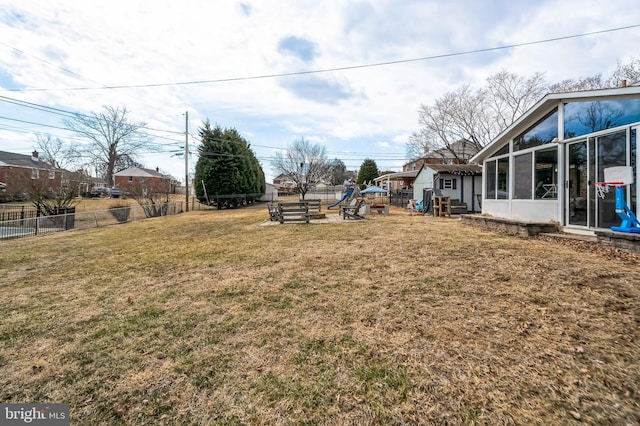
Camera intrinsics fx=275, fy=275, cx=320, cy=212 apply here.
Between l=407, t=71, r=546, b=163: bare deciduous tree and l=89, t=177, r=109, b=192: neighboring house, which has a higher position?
l=407, t=71, r=546, b=163: bare deciduous tree

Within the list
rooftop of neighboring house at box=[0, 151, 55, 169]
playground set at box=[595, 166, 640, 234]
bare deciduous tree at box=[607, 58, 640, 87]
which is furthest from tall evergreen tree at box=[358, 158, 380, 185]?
playground set at box=[595, 166, 640, 234]

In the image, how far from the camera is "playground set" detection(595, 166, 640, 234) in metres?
5.28

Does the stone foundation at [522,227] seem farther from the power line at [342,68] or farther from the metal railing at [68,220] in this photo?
the metal railing at [68,220]

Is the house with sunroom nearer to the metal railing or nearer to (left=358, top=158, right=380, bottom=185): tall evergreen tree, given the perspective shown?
the metal railing

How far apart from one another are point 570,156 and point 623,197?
6.68ft

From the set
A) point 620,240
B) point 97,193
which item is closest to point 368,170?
point 97,193

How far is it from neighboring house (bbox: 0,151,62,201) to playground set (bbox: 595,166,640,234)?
2105 centimetres

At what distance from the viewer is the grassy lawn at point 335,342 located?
1722 millimetres

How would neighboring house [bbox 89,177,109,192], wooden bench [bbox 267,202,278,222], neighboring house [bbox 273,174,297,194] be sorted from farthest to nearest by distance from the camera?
neighboring house [bbox 273,174,297,194], neighboring house [bbox 89,177,109,192], wooden bench [bbox 267,202,278,222]

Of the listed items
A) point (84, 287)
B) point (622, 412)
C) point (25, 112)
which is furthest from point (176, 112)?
point (622, 412)

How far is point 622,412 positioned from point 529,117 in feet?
29.5

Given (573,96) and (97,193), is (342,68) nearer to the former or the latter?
(573,96)

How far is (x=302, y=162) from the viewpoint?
34531 millimetres

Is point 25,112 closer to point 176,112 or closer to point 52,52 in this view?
point 52,52
